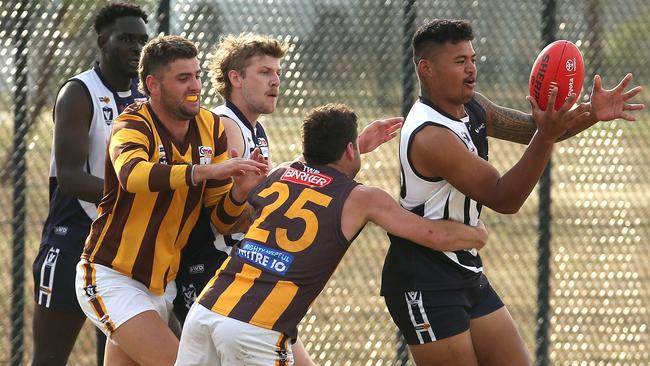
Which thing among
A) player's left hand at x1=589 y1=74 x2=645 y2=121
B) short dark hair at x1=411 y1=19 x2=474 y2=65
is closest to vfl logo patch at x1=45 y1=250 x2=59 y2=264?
short dark hair at x1=411 y1=19 x2=474 y2=65

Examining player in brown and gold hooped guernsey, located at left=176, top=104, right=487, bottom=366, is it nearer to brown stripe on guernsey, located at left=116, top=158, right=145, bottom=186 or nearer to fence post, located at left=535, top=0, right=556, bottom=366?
brown stripe on guernsey, located at left=116, top=158, right=145, bottom=186

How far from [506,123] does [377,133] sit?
0.64 meters

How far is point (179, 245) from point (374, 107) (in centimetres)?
230

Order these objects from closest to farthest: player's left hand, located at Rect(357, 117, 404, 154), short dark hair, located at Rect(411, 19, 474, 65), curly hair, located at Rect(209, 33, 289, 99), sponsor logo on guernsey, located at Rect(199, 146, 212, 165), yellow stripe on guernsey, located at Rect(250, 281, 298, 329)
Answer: yellow stripe on guernsey, located at Rect(250, 281, 298, 329) → short dark hair, located at Rect(411, 19, 474, 65) → sponsor logo on guernsey, located at Rect(199, 146, 212, 165) → player's left hand, located at Rect(357, 117, 404, 154) → curly hair, located at Rect(209, 33, 289, 99)

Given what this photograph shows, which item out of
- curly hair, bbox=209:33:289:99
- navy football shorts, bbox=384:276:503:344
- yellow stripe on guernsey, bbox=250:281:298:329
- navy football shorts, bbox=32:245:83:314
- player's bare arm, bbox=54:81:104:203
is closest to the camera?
yellow stripe on guernsey, bbox=250:281:298:329

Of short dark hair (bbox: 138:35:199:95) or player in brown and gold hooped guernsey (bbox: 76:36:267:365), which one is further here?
short dark hair (bbox: 138:35:199:95)

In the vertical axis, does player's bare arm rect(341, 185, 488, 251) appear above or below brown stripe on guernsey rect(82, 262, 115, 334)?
above

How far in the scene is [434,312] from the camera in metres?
5.03

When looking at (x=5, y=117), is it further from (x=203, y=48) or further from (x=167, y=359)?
(x=167, y=359)

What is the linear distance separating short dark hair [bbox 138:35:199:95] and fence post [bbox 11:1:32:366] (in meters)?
1.94

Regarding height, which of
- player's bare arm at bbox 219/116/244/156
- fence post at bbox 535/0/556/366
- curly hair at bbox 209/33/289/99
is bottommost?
fence post at bbox 535/0/556/366

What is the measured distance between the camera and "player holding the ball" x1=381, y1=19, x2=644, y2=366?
16.0 ft

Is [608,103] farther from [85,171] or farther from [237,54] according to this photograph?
[85,171]

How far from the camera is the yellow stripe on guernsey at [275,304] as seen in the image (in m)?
4.60
